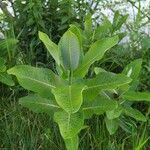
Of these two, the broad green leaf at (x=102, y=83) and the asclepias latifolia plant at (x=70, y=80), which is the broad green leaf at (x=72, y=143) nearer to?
the asclepias latifolia plant at (x=70, y=80)

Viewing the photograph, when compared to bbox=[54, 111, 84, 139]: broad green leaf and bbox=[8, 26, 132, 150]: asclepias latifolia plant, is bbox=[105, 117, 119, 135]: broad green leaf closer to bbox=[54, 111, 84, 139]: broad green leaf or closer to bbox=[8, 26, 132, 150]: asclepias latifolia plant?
bbox=[8, 26, 132, 150]: asclepias latifolia plant

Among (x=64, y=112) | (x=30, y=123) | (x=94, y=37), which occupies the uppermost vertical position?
(x=94, y=37)

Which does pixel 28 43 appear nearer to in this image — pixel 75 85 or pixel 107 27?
pixel 107 27

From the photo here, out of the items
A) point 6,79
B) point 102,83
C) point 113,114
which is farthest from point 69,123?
point 6,79

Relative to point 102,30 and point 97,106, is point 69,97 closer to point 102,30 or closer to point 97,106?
point 97,106

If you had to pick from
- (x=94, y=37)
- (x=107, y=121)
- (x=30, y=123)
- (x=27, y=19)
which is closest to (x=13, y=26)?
(x=27, y=19)

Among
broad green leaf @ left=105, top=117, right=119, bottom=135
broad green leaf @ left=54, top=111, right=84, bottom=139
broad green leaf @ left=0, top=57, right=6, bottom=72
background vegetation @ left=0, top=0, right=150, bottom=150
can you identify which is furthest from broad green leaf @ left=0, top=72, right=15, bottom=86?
broad green leaf @ left=54, top=111, right=84, bottom=139
